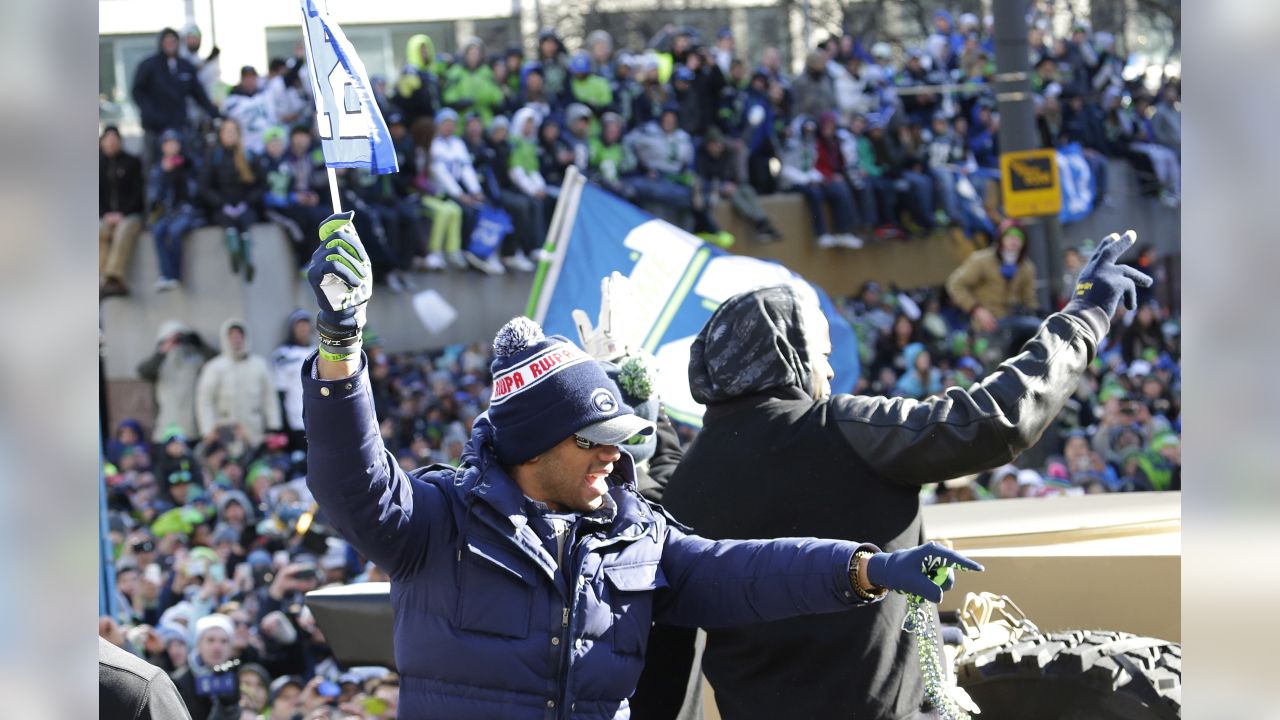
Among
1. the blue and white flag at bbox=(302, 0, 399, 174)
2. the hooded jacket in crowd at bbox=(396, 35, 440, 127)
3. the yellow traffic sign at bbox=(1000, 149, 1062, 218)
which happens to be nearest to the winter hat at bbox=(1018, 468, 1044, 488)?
the yellow traffic sign at bbox=(1000, 149, 1062, 218)

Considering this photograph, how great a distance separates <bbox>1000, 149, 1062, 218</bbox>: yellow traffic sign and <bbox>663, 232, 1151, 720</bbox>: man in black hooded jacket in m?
8.20

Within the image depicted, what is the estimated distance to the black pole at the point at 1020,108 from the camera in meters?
10.8

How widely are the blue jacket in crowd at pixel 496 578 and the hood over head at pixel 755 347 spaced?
0.60 m

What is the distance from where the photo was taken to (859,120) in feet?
51.3

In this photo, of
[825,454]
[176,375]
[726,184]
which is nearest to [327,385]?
[825,454]

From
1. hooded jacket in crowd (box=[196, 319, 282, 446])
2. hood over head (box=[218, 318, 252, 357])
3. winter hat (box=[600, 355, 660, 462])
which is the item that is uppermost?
winter hat (box=[600, 355, 660, 462])

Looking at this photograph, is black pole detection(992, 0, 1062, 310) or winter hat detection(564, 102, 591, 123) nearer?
black pole detection(992, 0, 1062, 310)

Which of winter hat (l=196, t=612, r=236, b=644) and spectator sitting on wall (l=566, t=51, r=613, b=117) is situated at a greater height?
spectator sitting on wall (l=566, t=51, r=613, b=117)

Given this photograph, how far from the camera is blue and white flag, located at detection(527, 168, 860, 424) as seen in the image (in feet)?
22.7

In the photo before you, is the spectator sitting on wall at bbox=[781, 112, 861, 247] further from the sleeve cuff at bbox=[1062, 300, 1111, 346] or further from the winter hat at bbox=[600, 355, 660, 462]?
the sleeve cuff at bbox=[1062, 300, 1111, 346]

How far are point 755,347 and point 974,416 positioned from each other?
1.63 feet

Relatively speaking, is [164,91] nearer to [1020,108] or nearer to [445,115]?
[445,115]

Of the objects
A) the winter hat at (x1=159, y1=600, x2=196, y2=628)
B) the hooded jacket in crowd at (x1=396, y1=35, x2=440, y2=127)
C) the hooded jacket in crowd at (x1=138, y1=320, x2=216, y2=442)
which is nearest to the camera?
the winter hat at (x1=159, y1=600, x2=196, y2=628)

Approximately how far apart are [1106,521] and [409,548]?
3.02m
